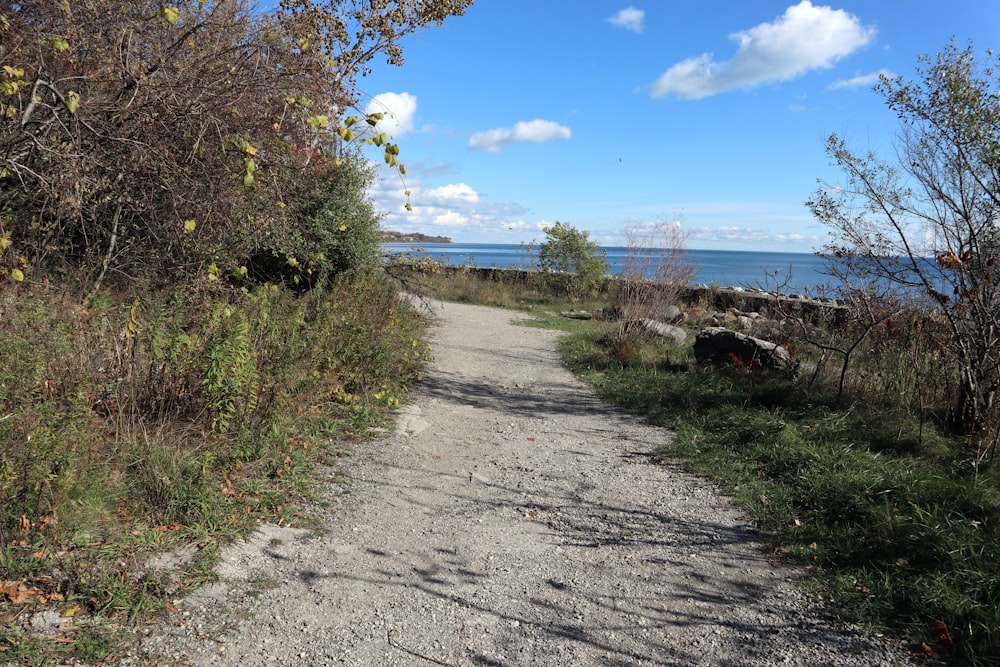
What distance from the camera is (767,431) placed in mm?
6449

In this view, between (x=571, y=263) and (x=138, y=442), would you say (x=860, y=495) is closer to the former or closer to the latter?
(x=138, y=442)

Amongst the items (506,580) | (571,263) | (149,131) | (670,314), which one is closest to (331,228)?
(149,131)

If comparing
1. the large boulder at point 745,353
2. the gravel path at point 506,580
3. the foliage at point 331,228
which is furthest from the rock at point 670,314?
the gravel path at point 506,580

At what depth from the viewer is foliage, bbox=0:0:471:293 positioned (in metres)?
4.43

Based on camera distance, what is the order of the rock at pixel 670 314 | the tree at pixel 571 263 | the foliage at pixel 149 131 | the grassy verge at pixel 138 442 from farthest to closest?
the tree at pixel 571 263 < the rock at pixel 670 314 < the foliage at pixel 149 131 < the grassy verge at pixel 138 442

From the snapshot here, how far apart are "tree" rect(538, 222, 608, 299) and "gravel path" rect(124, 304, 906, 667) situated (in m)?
15.6

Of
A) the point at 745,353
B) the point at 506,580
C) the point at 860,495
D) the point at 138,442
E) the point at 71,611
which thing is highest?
the point at 745,353

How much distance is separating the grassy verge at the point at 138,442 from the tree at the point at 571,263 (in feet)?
50.6

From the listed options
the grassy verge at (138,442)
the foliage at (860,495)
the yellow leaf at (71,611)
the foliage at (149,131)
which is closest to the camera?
the yellow leaf at (71,611)

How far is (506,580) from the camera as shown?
3.74 meters

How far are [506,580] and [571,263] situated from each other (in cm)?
1858

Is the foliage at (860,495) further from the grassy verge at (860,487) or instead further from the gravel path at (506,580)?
the gravel path at (506,580)

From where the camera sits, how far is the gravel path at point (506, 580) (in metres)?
3.06

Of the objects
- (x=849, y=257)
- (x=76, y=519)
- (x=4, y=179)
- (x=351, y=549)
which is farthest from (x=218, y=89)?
(x=849, y=257)
